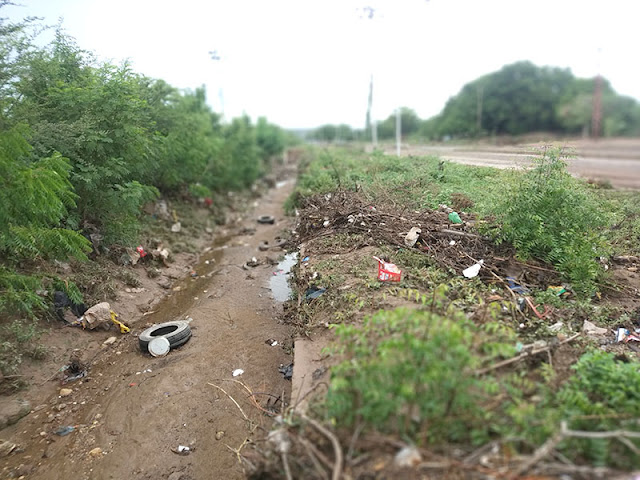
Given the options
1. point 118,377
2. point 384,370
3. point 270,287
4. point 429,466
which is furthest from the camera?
point 270,287

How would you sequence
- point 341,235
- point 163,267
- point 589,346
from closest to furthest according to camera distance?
point 589,346
point 341,235
point 163,267

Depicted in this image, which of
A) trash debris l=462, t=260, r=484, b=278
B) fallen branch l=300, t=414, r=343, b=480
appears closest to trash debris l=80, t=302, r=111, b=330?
fallen branch l=300, t=414, r=343, b=480

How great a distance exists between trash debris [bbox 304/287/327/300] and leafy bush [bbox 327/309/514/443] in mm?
3008

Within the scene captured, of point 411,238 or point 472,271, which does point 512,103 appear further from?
point 472,271

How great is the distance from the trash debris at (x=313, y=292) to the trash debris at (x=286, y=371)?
1066 millimetres

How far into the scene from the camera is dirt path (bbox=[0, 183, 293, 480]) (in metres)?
3.75

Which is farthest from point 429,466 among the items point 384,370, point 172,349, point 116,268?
point 116,268

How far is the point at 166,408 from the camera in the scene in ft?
14.6

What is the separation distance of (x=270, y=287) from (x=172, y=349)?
2.70 meters

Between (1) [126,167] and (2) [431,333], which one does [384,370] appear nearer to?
(2) [431,333]

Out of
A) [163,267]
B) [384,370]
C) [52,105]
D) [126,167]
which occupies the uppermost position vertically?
[52,105]

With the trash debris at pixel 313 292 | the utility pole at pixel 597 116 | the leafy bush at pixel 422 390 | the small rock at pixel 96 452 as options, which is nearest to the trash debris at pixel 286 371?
the trash debris at pixel 313 292

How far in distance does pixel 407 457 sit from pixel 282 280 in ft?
20.5

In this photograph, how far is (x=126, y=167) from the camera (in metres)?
7.38
